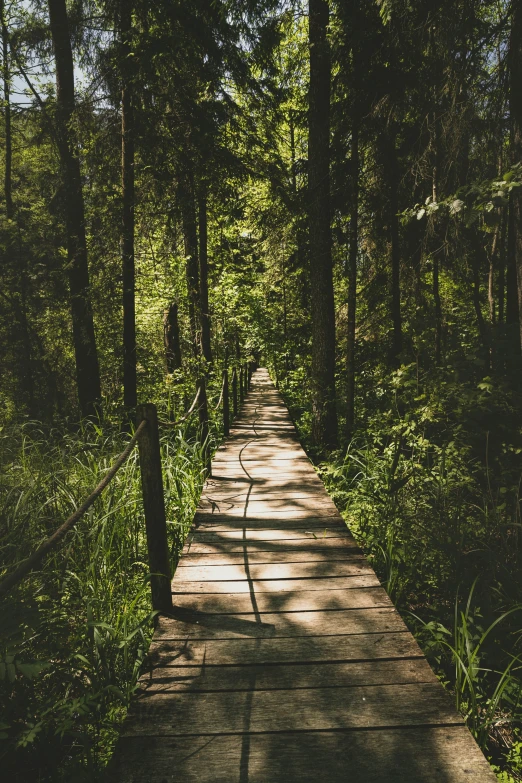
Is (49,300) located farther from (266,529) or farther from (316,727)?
(316,727)

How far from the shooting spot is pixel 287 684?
2.16m

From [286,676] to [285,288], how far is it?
43.4ft

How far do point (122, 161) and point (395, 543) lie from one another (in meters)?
8.26

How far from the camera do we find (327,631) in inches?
101

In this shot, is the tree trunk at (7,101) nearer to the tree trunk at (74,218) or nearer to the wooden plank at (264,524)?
the tree trunk at (74,218)

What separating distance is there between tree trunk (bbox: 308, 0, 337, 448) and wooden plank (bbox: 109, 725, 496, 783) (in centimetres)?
586

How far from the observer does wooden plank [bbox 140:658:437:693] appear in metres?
2.16

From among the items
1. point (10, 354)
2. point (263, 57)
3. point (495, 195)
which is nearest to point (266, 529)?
point (495, 195)

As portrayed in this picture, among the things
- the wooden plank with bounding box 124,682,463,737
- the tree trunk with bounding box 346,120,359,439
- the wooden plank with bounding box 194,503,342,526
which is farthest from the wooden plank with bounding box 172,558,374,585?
the tree trunk with bounding box 346,120,359,439

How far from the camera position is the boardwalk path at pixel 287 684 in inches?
68.3

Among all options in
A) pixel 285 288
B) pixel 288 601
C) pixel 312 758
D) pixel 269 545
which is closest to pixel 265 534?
pixel 269 545

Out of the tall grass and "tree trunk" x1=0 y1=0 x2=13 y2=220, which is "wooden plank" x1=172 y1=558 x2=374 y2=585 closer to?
the tall grass

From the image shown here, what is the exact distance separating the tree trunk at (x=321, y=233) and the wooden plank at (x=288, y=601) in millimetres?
4752

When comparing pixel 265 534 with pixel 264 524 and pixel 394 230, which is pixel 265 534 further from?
pixel 394 230
